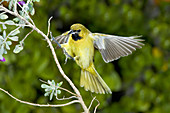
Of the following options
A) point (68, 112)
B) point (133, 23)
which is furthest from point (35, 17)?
point (133, 23)

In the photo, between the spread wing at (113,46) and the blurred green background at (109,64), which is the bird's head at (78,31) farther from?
the blurred green background at (109,64)

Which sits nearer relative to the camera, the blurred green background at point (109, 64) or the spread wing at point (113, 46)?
the spread wing at point (113, 46)

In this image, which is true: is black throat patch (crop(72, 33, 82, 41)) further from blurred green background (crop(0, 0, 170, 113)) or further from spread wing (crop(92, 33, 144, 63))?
blurred green background (crop(0, 0, 170, 113))

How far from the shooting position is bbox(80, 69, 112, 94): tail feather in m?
0.78

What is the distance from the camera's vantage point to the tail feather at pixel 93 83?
2.56ft

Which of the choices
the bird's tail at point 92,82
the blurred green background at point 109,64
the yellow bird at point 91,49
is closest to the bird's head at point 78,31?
the yellow bird at point 91,49

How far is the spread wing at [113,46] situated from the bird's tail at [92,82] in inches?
2.5

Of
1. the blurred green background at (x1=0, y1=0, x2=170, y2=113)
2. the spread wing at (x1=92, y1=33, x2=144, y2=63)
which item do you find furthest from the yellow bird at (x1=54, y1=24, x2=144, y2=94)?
the blurred green background at (x1=0, y1=0, x2=170, y2=113)

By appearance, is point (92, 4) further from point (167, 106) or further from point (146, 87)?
point (167, 106)

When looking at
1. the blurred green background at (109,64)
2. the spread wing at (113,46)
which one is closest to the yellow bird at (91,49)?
the spread wing at (113,46)

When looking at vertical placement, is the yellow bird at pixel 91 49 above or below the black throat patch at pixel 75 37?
below

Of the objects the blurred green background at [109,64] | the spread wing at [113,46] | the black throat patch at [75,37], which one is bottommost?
the blurred green background at [109,64]

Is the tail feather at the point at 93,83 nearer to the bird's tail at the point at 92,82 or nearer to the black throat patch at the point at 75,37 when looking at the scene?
the bird's tail at the point at 92,82

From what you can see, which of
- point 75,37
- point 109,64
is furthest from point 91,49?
point 109,64
